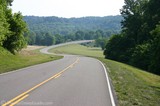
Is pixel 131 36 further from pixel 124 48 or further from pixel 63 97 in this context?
pixel 63 97

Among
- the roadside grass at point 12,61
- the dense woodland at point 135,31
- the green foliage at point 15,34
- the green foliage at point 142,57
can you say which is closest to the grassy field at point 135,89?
the roadside grass at point 12,61

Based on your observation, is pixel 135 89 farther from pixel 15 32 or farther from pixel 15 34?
pixel 15 34

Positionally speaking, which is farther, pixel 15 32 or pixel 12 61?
pixel 15 32

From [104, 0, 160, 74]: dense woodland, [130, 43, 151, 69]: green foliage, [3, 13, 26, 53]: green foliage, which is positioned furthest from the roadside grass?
[104, 0, 160, 74]: dense woodland

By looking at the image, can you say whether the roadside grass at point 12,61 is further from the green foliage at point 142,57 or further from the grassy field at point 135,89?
the green foliage at point 142,57

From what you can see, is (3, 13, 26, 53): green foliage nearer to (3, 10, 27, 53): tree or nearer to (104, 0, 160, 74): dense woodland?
(3, 10, 27, 53): tree

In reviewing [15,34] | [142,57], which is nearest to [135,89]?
[142,57]

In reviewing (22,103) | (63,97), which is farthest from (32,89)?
(22,103)

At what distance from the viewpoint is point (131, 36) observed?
8119 centimetres

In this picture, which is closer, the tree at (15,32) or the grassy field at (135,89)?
the grassy field at (135,89)

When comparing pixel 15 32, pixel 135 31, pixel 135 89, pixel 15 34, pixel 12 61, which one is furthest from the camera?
pixel 135 31

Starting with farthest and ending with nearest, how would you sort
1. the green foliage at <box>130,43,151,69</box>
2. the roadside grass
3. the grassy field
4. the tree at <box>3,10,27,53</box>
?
the tree at <box>3,10,27,53</box>, the green foliage at <box>130,43,151,69</box>, the roadside grass, the grassy field

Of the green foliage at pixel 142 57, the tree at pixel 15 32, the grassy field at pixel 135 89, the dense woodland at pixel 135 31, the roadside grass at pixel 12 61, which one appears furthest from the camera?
the dense woodland at pixel 135 31

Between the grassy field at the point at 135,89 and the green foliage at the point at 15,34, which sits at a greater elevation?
the green foliage at the point at 15,34
